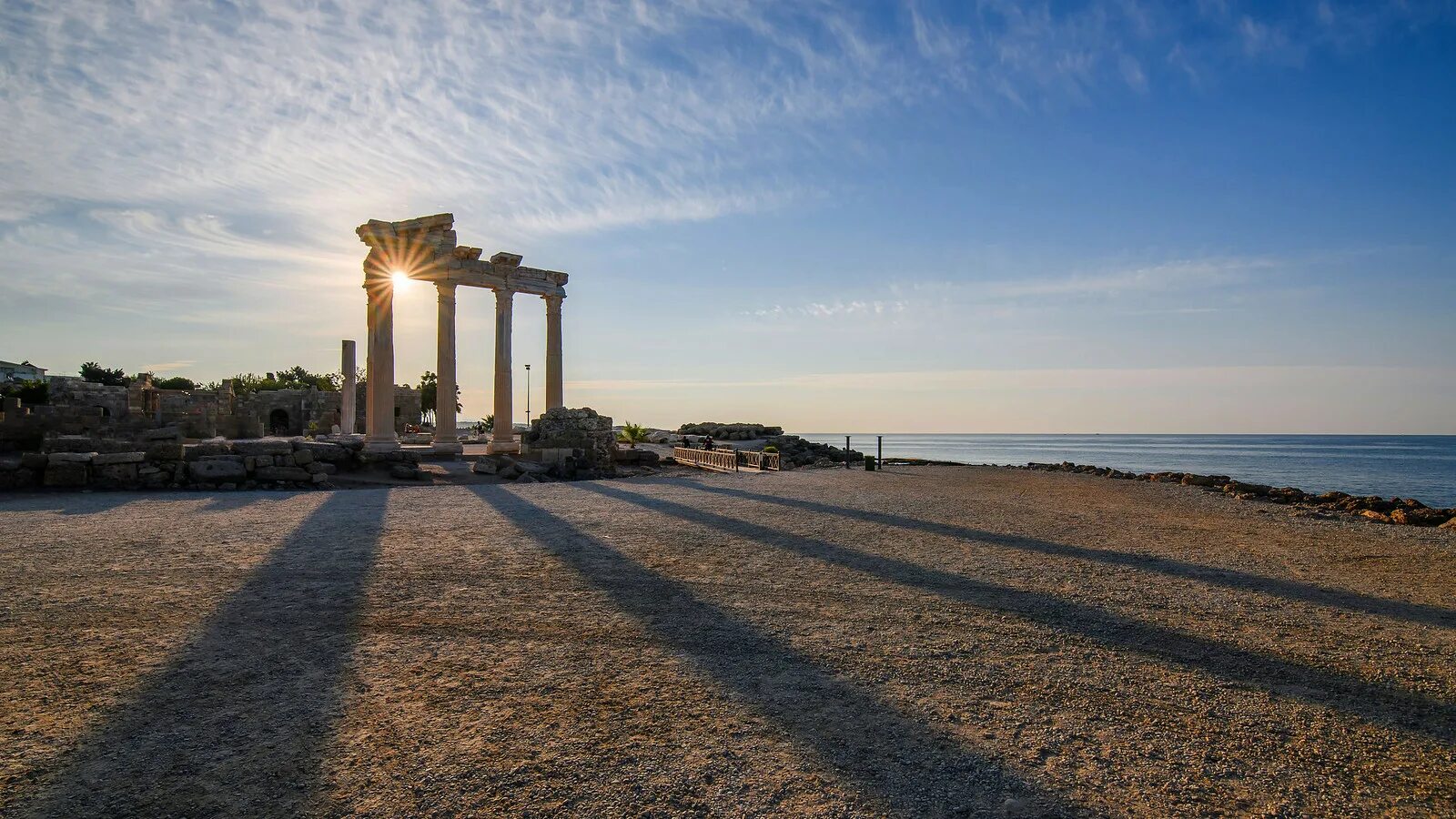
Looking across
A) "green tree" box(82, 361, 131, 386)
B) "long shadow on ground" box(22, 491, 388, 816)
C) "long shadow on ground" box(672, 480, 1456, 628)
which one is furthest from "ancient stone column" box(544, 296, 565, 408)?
"green tree" box(82, 361, 131, 386)

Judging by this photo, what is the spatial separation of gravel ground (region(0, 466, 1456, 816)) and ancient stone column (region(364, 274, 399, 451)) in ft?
42.2

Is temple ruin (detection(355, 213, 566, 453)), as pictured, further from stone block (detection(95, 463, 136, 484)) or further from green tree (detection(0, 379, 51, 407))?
green tree (detection(0, 379, 51, 407))

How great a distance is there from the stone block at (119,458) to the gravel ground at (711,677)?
18.8ft

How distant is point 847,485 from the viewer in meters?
17.2

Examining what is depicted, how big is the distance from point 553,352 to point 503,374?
213 cm

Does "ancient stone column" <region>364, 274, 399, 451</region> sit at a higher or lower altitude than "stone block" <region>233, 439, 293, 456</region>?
higher

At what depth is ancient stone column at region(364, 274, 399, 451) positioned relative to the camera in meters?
21.5

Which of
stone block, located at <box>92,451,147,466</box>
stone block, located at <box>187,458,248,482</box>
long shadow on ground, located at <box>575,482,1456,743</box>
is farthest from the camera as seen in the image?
stone block, located at <box>187,458,248,482</box>

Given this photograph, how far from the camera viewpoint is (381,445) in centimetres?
1919

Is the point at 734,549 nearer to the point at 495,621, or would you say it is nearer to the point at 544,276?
the point at 495,621

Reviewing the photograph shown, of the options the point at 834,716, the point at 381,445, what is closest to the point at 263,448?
the point at 381,445

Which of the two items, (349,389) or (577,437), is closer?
→ (577,437)

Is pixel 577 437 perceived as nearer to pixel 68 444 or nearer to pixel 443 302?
pixel 443 302

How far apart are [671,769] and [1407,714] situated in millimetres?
4132
